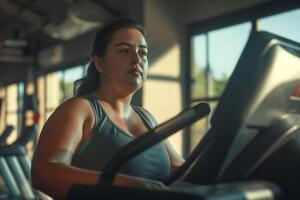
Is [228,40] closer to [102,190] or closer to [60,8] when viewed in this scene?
[60,8]

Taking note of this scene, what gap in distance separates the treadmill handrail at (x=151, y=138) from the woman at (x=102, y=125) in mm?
58

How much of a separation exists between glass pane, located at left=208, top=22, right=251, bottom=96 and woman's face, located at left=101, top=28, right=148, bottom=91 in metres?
4.17

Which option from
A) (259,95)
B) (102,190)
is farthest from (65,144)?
(259,95)

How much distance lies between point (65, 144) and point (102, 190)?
Result: 239mm

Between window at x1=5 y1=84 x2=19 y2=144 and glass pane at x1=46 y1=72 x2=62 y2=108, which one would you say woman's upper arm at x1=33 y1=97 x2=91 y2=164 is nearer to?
glass pane at x1=46 y1=72 x2=62 y2=108

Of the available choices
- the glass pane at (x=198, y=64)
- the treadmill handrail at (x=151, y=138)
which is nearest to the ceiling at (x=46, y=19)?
the glass pane at (x=198, y=64)

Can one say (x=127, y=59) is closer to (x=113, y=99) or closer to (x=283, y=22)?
(x=113, y=99)

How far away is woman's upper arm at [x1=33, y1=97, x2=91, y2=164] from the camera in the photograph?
801 millimetres

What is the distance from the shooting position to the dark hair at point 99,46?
1026 mm

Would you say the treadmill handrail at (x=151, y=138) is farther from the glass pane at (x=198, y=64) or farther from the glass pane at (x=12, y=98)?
the glass pane at (x=12, y=98)

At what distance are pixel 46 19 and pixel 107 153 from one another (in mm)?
7020

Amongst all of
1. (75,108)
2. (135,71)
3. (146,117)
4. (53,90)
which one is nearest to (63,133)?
(75,108)

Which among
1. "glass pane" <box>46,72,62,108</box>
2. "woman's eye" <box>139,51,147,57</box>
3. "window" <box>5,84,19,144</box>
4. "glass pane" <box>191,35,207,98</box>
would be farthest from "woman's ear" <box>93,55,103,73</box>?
"window" <box>5,84,19,144</box>

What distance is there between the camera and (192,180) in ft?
2.06
